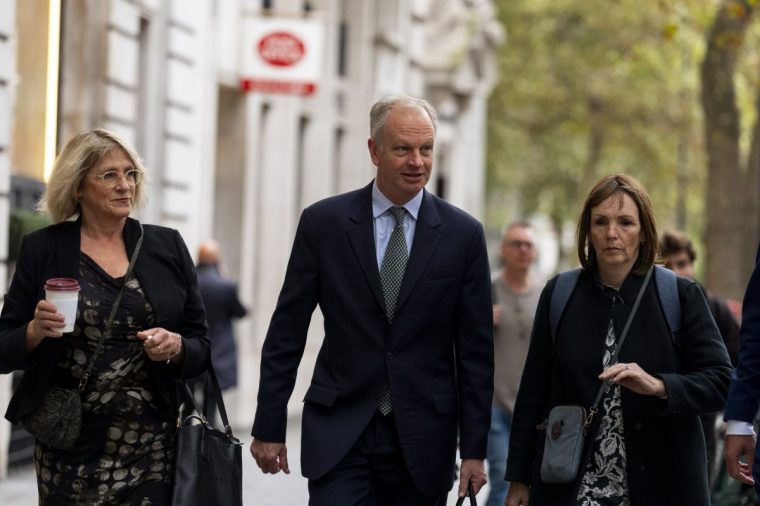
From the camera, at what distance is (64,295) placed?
575cm

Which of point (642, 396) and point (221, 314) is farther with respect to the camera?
point (221, 314)

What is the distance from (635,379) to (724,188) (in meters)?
17.4

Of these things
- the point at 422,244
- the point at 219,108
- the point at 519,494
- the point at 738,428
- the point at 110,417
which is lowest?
the point at 519,494

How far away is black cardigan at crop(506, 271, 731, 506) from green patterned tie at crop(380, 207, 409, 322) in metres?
0.57

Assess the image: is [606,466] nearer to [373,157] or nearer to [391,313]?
[391,313]

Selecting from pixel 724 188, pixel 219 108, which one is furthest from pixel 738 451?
pixel 724 188

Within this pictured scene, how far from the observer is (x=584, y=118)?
144 ft

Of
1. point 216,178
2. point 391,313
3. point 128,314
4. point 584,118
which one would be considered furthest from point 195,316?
point 584,118

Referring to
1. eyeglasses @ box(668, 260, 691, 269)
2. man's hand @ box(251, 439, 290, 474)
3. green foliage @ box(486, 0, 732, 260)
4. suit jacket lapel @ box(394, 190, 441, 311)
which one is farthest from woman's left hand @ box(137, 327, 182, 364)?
green foliage @ box(486, 0, 732, 260)

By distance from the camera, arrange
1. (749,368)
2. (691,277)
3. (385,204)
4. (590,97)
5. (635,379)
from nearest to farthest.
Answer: (749,368)
(635,379)
(385,204)
(691,277)
(590,97)

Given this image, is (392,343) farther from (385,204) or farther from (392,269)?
(385,204)

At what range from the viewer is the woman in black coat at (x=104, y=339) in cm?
616

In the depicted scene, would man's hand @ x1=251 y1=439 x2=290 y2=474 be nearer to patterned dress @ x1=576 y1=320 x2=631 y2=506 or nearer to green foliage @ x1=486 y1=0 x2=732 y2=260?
patterned dress @ x1=576 y1=320 x2=631 y2=506

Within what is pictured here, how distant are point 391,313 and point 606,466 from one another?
0.97m
